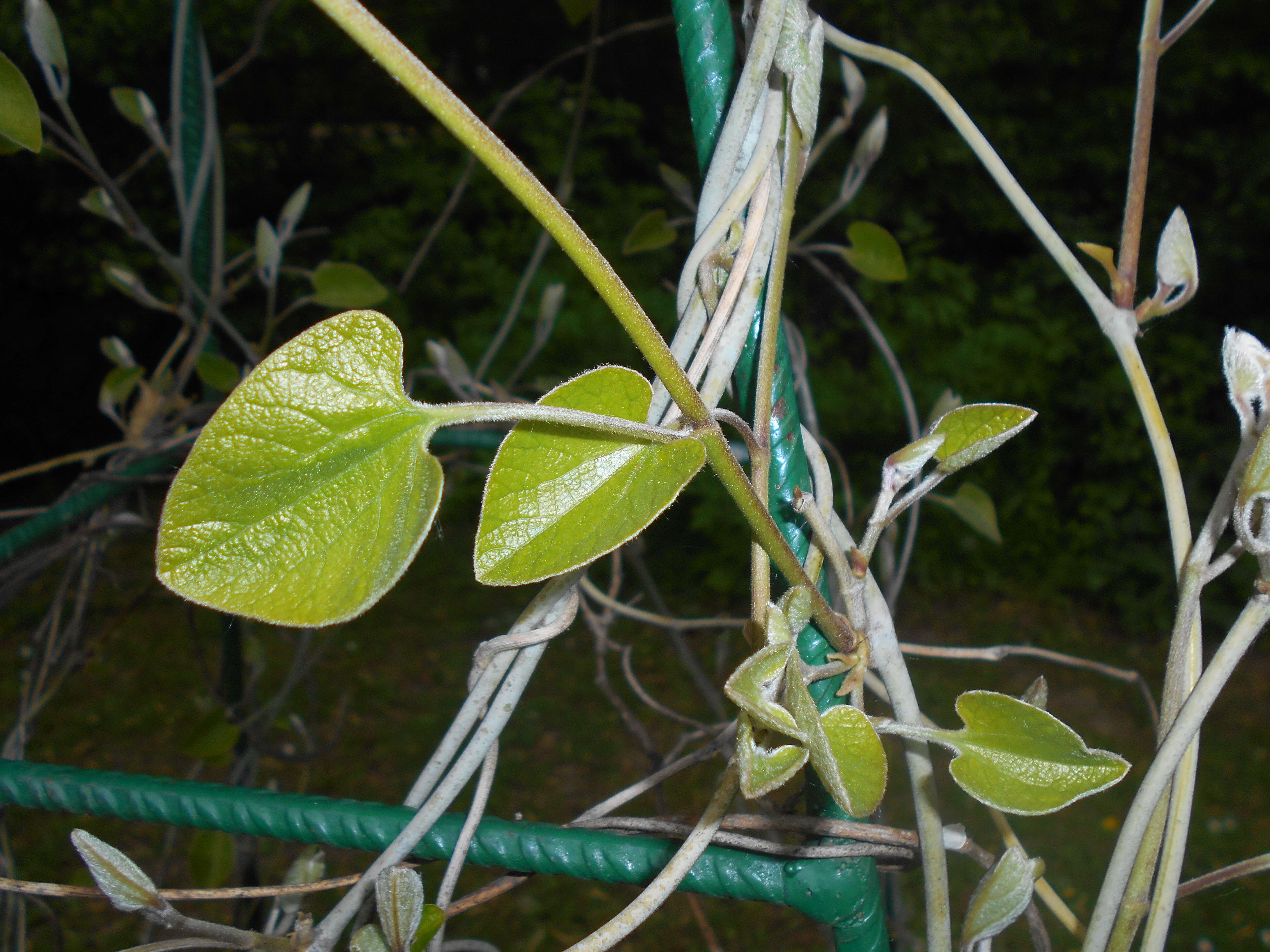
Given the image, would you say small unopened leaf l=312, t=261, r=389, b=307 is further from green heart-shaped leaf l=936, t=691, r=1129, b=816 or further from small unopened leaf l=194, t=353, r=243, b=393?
green heart-shaped leaf l=936, t=691, r=1129, b=816

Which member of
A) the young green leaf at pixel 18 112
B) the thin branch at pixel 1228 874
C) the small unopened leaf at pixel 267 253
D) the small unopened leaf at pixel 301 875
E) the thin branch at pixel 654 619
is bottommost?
Answer: the small unopened leaf at pixel 301 875

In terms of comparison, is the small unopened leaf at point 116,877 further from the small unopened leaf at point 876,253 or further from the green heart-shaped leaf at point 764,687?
the small unopened leaf at point 876,253

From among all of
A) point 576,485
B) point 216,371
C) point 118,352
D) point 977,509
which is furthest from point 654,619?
Result: point 118,352

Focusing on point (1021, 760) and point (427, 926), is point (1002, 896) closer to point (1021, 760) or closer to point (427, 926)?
point (1021, 760)

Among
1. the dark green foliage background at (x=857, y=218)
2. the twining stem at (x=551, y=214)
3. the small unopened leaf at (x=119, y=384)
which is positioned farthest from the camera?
the dark green foliage background at (x=857, y=218)

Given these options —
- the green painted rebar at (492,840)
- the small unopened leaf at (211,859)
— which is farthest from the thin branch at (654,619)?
the small unopened leaf at (211,859)

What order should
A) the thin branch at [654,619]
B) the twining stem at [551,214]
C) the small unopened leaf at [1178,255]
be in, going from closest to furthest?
the twining stem at [551,214] < the small unopened leaf at [1178,255] < the thin branch at [654,619]
